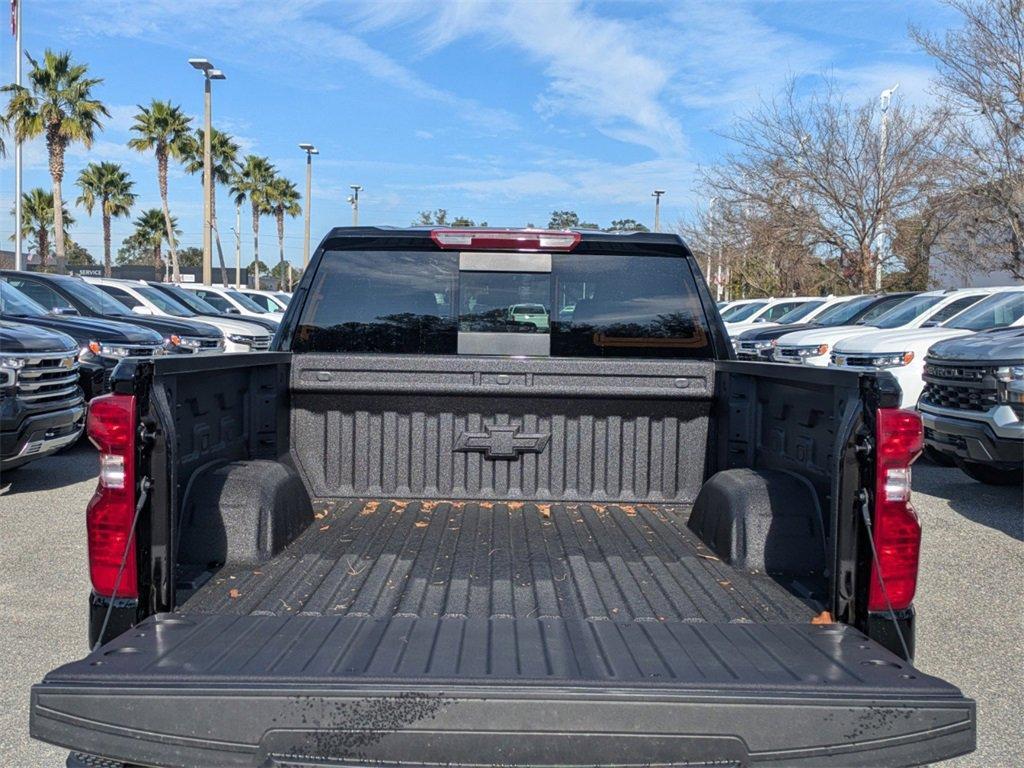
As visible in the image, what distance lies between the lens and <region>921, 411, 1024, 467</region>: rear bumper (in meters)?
7.71

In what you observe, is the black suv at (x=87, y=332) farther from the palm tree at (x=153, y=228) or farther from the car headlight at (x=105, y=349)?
the palm tree at (x=153, y=228)

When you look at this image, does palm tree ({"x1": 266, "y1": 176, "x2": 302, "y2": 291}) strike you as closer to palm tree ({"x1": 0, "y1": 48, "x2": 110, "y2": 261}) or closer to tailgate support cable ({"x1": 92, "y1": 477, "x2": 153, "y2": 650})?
palm tree ({"x1": 0, "y1": 48, "x2": 110, "y2": 261})

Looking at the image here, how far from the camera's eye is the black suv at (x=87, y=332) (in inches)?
402

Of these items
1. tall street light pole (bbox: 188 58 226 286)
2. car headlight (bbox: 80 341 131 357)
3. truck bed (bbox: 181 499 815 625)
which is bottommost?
truck bed (bbox: 181 499 815 625)

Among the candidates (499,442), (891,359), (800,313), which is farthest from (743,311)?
(499,442)

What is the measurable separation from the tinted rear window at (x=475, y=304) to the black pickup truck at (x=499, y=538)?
0.01 metres

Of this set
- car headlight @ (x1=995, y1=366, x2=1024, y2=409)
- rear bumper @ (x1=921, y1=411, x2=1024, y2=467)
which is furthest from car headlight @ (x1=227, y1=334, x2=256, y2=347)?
car headlight @ (x1=995, y1=366, x2=1024, y2=409)

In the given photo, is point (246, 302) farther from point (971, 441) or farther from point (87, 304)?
point (971, 441)

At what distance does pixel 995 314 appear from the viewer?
11383 mm

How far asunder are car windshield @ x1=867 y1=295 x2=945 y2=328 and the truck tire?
499cm

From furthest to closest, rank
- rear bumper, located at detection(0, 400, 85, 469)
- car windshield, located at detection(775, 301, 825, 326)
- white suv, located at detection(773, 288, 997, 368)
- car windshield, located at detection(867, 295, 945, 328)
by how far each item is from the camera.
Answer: car windshield, located at detection(775, 301, 825, 326), car windshield, located at detection(867, 295, 945, 328), white suv, located at detection(773, 288, 997, 368), rear bumper, located at detection(0, 400, 85, 469)

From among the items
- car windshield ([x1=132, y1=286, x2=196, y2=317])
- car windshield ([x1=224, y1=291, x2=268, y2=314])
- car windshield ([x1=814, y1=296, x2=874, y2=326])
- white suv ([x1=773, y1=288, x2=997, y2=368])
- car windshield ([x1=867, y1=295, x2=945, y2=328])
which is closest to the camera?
white suv ([x1=773, y1=288, x2=997, y2=368])

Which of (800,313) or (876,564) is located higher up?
(800,313)

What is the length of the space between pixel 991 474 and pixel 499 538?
7.29m
